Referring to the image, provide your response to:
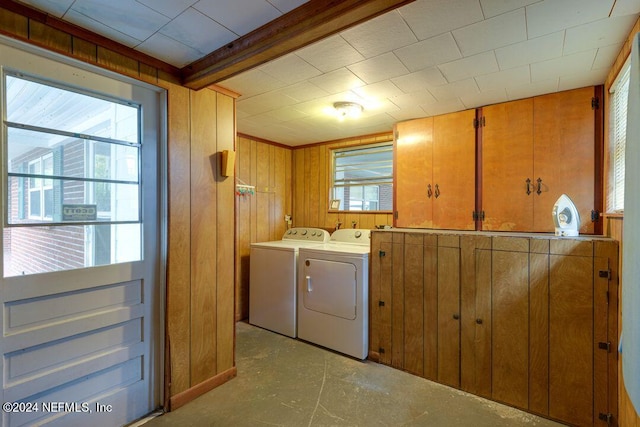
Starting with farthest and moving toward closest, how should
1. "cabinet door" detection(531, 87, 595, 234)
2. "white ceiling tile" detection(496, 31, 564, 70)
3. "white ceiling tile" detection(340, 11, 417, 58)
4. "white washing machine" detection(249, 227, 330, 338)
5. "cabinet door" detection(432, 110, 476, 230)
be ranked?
1. "white washing machine" detection(249, 227, 330, 338)
2. "cabinet door" detection(432, 110, 476, 230)
3. "cabinet door" detection(531, 87, 595, 234)
4. "white ceiling tile" detection(496, 31, 564, 70)
5. "white ceiling tile" detection(340, 11, 417, 58)

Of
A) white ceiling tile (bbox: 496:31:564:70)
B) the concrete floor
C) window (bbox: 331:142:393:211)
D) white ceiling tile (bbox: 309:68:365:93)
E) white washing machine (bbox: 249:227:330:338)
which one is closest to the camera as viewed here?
white ceiling tile (bbox: 496:31:564:70)

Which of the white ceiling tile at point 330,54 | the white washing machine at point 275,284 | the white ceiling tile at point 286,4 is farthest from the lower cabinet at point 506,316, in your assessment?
the white ceiling tile at point 286,4

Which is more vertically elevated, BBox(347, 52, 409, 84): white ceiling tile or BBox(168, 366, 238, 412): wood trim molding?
BBox(347, 52, 409, 84): white ceiling tile

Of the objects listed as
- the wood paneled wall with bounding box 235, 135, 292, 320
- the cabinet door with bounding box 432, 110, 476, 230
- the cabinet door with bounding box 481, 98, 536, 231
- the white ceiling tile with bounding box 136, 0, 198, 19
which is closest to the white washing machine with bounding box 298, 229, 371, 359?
the cabinet door with bounding box 432, 110, 476, 230

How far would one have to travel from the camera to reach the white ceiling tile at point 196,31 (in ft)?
4.87

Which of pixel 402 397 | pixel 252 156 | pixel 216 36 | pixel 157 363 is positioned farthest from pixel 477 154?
pixel 157 363

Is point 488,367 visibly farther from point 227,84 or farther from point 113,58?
point 113,58

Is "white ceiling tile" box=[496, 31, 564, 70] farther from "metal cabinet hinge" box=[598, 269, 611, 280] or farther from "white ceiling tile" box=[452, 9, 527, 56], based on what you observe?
"metal cabinet hinge" box=[598, 269, 611, 280]

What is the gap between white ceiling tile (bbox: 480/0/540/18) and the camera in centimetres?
133

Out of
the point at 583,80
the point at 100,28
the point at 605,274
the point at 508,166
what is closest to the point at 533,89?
the point at 583,80

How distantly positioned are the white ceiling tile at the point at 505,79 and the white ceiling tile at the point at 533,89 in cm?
8

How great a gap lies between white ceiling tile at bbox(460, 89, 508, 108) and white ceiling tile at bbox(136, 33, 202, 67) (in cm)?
199

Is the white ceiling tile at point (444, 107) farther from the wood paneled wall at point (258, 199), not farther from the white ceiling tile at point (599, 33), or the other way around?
the wood paneled wall at point (258, 199)

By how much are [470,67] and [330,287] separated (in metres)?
2.09
